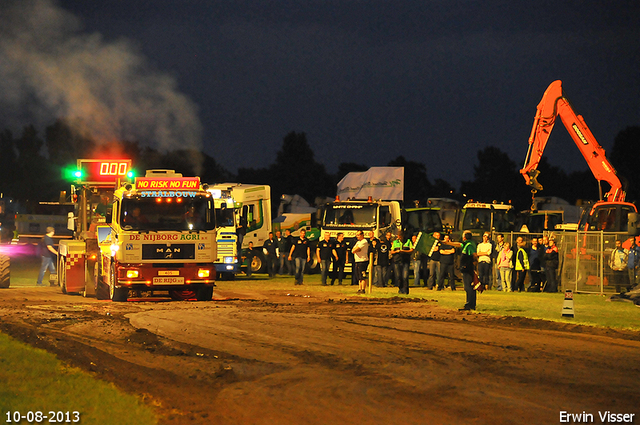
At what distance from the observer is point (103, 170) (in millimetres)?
23828

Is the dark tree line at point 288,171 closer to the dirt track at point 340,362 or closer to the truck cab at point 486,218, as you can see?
the truck cab at point 486,218

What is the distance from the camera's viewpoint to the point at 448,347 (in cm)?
1320

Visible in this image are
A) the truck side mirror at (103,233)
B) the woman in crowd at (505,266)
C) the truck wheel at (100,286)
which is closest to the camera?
the truck side mirror at (103,233)

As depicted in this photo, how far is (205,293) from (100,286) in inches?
137

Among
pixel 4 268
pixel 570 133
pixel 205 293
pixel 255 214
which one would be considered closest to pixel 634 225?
pixel 570 133

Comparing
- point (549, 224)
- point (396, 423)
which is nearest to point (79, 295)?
point (396, 423)

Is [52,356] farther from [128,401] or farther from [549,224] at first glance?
[549,224]

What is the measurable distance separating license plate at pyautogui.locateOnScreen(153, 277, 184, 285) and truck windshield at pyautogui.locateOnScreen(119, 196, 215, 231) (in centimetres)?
124

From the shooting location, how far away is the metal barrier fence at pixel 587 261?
24828 millimetres

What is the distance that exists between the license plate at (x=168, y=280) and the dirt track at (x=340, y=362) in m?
1.32

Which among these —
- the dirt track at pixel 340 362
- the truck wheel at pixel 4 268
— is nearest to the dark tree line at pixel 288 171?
the truck wheel at pixel 4 268

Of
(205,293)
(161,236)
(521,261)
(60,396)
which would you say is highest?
(161,236)

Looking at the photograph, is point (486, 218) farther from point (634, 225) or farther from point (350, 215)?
point (634, 225)

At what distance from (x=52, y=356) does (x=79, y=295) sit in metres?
12.8
